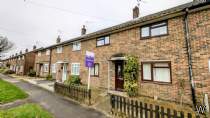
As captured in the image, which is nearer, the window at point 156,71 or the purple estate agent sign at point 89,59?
the purple estate agent sign at point 89,59

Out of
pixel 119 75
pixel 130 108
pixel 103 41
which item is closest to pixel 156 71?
pixel 119 75

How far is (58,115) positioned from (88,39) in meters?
10.9

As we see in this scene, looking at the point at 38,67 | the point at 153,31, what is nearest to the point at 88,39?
the point at 153,31

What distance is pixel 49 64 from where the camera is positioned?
25516mm

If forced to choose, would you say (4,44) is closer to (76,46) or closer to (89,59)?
(76,46)

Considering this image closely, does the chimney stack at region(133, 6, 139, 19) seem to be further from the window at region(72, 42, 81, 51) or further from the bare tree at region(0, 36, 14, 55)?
the bare tree at region(0, 36, 14, 55)

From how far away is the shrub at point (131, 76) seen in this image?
9.99 metres

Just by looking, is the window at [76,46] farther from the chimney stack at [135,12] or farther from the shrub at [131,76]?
the shrub at [131,76]

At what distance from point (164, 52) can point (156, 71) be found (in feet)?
4.73

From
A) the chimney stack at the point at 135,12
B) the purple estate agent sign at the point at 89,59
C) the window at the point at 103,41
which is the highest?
the chimney stack at the point at 135,12

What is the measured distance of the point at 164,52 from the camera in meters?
9.03

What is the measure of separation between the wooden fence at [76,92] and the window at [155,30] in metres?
6.18

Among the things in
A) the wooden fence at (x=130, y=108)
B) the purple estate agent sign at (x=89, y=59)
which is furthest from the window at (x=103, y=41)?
the wooden fence at (x=130, y=108)

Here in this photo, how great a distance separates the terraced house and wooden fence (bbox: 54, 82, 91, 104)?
12.5ft
